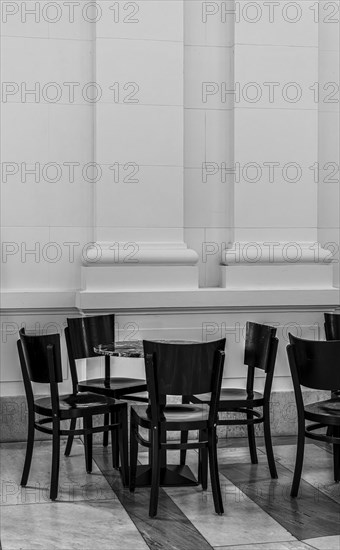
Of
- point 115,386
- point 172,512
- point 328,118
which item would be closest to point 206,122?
point 328,118

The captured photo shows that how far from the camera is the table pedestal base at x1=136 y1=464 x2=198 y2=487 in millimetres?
4723

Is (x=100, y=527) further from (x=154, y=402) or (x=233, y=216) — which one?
(x=233, y=216)

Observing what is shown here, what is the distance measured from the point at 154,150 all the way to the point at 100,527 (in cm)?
293

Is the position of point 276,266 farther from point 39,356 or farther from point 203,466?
point 39,356

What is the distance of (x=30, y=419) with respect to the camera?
15.8 ft

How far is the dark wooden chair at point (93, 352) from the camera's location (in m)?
5.27

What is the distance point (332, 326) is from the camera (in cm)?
575

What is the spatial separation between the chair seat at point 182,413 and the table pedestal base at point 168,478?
1.41 feet

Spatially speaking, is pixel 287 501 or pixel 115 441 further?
pixel 115 441

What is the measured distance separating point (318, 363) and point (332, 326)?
1.41 metres

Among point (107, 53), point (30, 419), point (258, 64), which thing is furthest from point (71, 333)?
point (258, 64)

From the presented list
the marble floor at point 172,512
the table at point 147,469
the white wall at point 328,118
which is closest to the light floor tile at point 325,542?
the marble floor at point 172,512

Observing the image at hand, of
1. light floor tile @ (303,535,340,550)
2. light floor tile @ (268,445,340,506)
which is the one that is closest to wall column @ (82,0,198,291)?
light floor tile @ (268,445,340,506)

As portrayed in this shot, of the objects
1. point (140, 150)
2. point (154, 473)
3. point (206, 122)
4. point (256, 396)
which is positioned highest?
point (206, 122)
